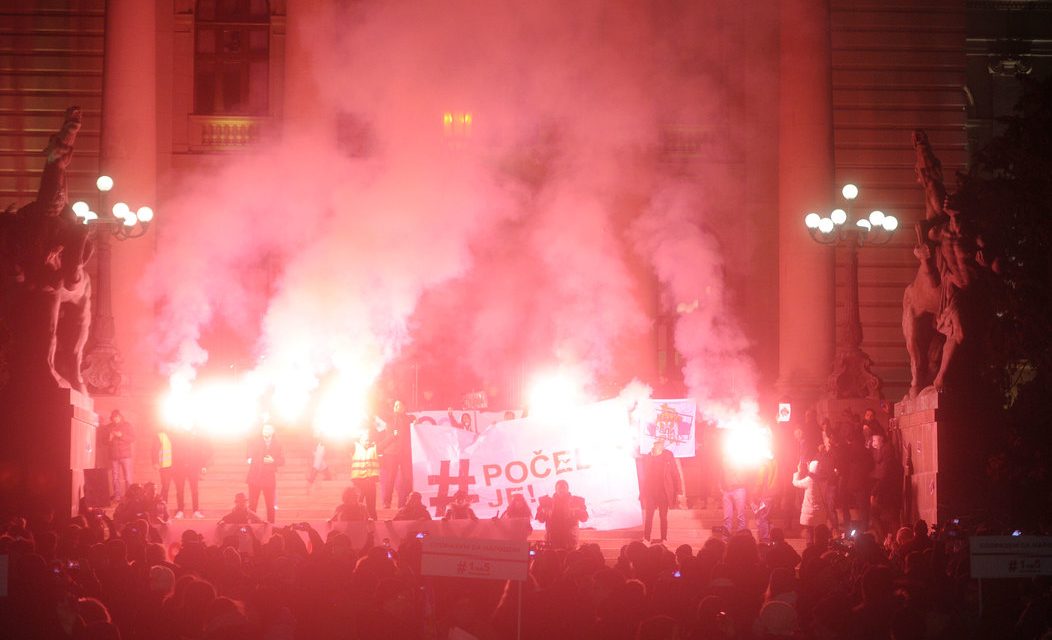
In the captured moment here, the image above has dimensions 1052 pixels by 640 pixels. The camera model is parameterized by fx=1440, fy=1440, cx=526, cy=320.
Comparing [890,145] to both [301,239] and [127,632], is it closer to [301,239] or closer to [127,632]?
[301,239]

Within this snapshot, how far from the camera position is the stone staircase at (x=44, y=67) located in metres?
32.0

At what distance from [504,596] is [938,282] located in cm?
1131

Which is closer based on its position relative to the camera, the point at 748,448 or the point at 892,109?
the point at 748,448

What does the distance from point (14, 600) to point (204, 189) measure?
22.6 metres

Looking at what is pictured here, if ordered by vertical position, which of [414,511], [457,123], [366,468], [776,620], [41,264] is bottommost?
[776,620]

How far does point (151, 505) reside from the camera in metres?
19.0

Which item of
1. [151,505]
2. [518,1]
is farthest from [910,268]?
[151,505]

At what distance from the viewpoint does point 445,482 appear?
21.5 metres

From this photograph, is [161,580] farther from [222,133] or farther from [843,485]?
[222,133]

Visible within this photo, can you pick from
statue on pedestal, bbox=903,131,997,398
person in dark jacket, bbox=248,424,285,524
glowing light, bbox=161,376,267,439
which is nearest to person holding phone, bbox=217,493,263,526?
person in dark jacket, bbox=248,424,285,524

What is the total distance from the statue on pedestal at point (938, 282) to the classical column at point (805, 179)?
9.33 metres

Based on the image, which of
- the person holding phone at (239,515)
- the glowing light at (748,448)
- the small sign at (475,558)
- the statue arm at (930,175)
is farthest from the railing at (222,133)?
the small sign at (475,558)

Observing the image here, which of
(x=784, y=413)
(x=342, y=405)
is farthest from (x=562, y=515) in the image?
(x=342, y=405)

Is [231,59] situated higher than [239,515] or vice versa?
[231,59]
